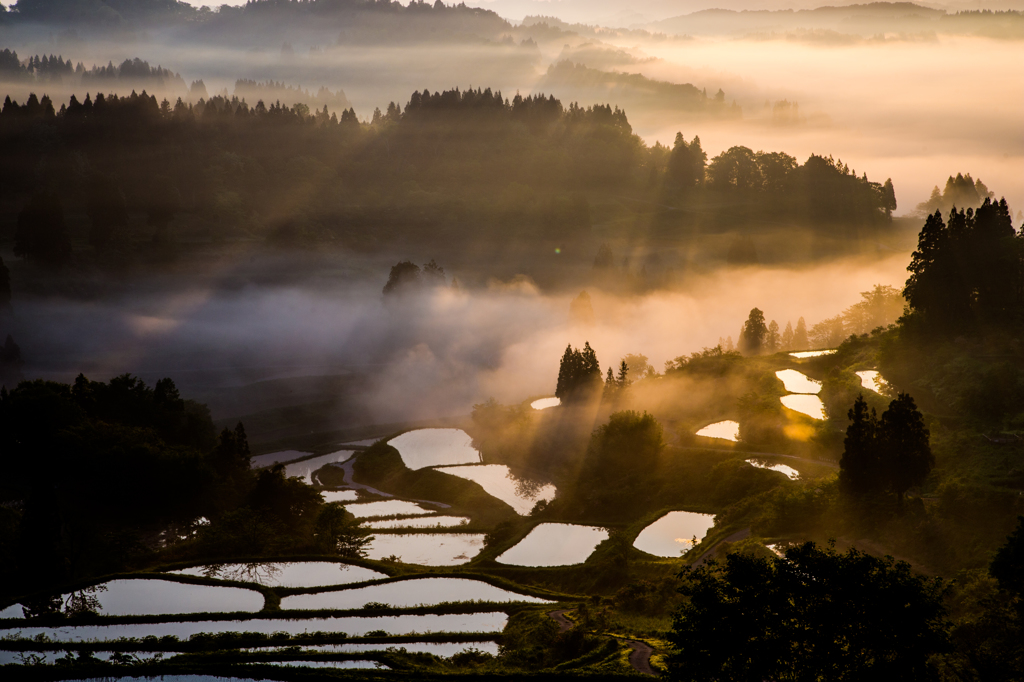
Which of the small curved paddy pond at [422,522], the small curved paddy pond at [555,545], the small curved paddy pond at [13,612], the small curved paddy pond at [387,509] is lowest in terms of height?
the small curved paddy pond at [387,509]

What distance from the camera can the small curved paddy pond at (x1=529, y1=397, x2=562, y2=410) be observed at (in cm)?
14139

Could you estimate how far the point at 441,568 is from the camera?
77812 mm

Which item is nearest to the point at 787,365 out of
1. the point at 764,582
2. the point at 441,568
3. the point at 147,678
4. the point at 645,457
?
the point at 645,457

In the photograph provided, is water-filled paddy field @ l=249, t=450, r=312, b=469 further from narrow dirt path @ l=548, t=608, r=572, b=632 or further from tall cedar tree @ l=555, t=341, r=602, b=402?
narrow dirt path @ l=548, t=608, r=572, b=632

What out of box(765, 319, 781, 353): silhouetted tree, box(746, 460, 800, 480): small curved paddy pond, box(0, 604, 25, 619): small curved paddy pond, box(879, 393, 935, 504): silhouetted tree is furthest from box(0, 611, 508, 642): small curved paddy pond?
box(765, 319, 781, 353): silhouetted tree

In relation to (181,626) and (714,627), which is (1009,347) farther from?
(181,626)

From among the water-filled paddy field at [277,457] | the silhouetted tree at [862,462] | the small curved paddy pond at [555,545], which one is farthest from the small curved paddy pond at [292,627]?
the water-filled paddy field at [277,457]

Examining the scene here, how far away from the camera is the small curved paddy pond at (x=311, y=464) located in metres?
142

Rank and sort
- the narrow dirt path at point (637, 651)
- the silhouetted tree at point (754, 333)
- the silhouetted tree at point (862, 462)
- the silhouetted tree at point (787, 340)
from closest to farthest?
the narrow dirt path at point (637, 651) < the silhouetted tree at point (862, 462) < the silhouetted tree at point (754, 333) < the silhouetted tree at point (787, 340)

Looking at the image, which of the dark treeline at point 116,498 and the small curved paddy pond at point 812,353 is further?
the small curved paddy pond at point 812,353

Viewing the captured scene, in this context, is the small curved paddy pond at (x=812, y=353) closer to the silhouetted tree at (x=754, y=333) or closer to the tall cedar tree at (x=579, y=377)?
the tall cedar tree at (x=579, y=377)

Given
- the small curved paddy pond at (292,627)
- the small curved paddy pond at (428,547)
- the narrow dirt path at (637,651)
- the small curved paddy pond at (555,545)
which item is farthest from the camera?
the small curved paddy pond at (428,547)

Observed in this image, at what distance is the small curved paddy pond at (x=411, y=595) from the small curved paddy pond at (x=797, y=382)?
165 feet

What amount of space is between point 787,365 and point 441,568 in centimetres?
6013
